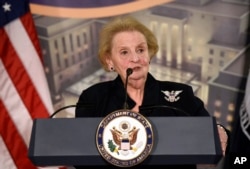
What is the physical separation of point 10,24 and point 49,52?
39cm

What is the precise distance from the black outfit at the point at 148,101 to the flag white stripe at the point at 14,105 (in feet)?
2.47

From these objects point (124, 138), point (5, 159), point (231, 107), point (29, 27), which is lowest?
point (231, 107)

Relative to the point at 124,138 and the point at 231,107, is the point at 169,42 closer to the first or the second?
the point at 231,107

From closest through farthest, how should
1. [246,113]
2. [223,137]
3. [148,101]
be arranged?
[223,137] → [148,101] → [246,113]

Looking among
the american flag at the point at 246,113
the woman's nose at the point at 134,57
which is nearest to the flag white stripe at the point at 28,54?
the woman's nose at the point at 134,57

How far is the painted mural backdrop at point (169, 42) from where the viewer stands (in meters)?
2.07

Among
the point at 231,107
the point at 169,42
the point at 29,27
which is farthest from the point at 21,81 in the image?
the point at 231,107

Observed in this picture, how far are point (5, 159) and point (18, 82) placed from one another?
1.27 feet

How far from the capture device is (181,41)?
83.5 inches

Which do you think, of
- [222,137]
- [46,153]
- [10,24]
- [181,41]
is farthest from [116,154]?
[181,41]

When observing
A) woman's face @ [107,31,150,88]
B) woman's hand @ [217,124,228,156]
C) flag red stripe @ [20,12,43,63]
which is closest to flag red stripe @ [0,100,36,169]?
flag red stripe @ [20,12,43,63]

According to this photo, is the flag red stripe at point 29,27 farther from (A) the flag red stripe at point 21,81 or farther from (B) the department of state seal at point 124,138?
(B) the department of state seal at point 124,138

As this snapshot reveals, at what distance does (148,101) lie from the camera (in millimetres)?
1109

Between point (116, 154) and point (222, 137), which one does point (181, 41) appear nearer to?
point (222, 137)
